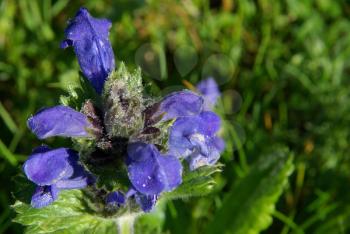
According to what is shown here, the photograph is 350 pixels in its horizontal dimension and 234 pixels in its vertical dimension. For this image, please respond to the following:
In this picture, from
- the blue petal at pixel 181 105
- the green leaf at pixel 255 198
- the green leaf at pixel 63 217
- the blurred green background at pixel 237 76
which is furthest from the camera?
the blurred green background at pixel 237 76

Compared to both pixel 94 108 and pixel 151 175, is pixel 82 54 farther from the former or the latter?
pixel 151 175

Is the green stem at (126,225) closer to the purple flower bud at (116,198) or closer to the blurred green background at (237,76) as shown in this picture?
the purple flower bud at (116,198)

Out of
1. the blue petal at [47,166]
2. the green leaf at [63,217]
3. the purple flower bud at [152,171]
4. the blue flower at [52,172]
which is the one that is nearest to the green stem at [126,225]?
the green leaf at [63,217]

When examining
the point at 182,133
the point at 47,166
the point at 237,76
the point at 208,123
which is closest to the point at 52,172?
the point at 47,166

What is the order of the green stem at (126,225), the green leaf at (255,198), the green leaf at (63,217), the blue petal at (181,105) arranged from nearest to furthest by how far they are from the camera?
the blue petal at (181,105), the green leaf at (63,217), the green stem at (126,225), the green leaf at (255,198)

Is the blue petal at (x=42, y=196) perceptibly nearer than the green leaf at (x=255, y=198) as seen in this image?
Yes

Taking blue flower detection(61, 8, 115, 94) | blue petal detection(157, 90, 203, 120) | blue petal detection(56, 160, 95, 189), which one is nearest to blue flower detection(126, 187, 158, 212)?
blue petal detection(56, 160, 95, 189)

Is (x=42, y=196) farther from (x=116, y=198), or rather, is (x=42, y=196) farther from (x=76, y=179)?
(x=116, y=198)
